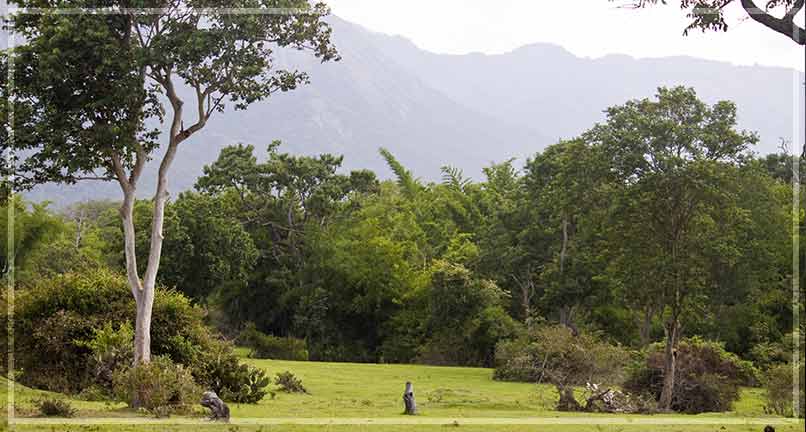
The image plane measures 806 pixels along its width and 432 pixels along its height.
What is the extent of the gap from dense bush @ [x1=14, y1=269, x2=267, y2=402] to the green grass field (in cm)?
101

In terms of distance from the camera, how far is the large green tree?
17.2 meters

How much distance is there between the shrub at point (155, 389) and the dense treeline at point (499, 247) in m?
10.9

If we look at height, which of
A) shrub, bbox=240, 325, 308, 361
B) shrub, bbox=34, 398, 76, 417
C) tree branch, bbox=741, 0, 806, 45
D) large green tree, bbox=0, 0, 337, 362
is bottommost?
shrub, bbox=34, 398, 76, 417

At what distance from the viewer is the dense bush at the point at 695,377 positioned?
24.7 meters

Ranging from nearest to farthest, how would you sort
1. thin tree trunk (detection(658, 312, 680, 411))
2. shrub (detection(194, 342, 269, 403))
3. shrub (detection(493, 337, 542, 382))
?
shrub (detection(194, 342, 269, 403))
thin tree trunk (detection(658, 312, 680, 411))
shrub (detection(493, 337, 542, 382))

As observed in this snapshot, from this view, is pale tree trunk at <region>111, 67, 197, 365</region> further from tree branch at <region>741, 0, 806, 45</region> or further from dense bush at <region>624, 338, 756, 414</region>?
dense bush at <region>624, 338, 756, 414</region>

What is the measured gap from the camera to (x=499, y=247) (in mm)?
42219

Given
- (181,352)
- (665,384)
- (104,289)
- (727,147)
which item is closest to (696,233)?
(727,147)

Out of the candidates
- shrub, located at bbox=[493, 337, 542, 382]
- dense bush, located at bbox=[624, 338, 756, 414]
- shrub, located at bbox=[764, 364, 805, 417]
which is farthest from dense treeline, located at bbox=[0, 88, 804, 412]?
shrub, located at bbox=[493, 337, 542, 382]

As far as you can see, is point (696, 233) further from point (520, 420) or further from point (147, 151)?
point (147, 151)

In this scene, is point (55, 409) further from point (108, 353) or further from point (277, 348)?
point (277, 348)

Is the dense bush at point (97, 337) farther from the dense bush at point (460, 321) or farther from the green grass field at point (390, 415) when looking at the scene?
the dense bush at point (460, 321)

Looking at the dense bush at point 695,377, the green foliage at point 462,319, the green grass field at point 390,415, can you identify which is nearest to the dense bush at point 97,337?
the green grass field at point 390,415

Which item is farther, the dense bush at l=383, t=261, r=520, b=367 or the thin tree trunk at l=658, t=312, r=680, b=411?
the dense bush at l=383, t=261, r=520, b=367
